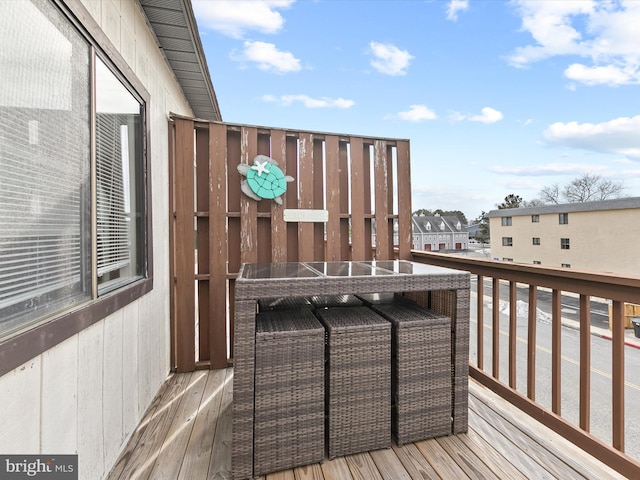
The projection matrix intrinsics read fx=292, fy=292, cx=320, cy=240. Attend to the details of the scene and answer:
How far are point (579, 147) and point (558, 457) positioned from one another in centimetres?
2991

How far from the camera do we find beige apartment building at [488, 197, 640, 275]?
1625 centimetres

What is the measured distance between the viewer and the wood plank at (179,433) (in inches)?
57.4

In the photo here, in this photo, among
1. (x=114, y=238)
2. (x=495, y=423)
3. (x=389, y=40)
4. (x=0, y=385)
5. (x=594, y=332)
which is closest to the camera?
(x=0, y=385)

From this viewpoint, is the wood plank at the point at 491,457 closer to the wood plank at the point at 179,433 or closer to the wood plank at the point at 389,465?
the wood plank at the point at 389,465

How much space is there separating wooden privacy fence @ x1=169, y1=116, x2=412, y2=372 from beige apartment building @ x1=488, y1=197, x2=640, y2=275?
639 inches

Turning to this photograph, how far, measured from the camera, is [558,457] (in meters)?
1.51

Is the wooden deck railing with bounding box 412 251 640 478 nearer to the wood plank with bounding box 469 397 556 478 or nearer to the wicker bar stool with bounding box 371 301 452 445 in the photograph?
the wood plank with bounding box 469 397 556 478

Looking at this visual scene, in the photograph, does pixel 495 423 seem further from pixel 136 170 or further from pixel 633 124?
pixel 633 124

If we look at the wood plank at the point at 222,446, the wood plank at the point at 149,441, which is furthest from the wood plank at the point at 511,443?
the wood plank at the point at 149,441

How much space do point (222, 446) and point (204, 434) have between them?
0.17 metres

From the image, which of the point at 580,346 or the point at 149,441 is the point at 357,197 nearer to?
the point at 580,346

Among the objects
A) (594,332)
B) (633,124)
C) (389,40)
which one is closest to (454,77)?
(389,40)

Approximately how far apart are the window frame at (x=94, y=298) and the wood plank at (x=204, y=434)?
869 mm

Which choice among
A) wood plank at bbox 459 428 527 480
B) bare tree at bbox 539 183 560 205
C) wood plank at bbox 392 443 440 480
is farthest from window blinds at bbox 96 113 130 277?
bare tree at bbox 539 183 560 205
